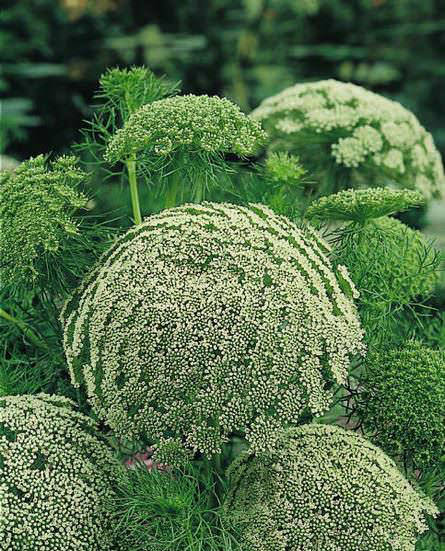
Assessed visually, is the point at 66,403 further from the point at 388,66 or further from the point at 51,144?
the point at 388,66

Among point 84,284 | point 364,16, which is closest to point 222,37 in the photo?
point 364,16

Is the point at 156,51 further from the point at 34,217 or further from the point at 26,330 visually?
the point at 34,217

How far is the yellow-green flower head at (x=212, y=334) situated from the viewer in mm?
1438

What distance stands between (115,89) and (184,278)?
607 mm

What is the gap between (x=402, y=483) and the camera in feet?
5.10

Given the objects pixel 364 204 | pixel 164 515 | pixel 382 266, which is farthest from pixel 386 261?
pixel 164 515

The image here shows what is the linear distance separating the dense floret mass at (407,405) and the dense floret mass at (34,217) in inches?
22.0

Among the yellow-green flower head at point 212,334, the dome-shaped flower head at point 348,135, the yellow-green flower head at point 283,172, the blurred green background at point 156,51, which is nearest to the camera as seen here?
the yellow-green flower head at point 212,334

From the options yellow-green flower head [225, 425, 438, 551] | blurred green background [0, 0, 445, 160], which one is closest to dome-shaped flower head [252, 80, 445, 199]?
yellow-green flower head [225, 425, 438, 551]

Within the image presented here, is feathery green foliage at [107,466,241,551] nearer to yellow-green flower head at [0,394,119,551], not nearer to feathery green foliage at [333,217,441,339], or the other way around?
yellow-green flower head at [0,394,119,551]

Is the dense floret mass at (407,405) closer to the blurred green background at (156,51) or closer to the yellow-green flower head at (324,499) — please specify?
the yellow-green flower head at (324,499)

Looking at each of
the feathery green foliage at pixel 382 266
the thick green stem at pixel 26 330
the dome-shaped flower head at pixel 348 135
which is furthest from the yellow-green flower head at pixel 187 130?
the dome-shaped flower head at pixel 348 135

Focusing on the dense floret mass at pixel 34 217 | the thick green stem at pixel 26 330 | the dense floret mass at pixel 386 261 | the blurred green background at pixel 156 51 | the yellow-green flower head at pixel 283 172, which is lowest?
the blurred green background at pixel 156 51

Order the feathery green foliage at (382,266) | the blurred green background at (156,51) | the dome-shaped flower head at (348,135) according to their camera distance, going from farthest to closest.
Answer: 1. the blurred green background at (156,51)
2. the dome-shaped flower head at (348,135)
3. the feathery green foliage at (382,266)
